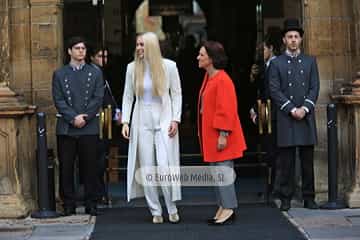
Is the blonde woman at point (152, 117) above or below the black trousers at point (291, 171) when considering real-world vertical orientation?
above

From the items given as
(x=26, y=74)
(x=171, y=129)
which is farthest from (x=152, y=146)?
(x=26, y=74)

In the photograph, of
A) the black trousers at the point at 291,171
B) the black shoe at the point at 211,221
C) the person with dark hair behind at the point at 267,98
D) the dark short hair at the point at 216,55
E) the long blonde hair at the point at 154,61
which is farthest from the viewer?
the person with dark hair behind at the point at 267,98

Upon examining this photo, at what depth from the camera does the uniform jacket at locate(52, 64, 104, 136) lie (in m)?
10.2

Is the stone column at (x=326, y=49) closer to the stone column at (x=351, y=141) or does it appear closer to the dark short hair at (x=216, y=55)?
the stone column at (x=351, y=141)

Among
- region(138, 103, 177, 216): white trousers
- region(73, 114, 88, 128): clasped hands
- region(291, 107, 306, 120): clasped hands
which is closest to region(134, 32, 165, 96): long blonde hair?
region(138, 103, 177, 216): white trousers

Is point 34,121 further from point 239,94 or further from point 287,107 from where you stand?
point 239,94

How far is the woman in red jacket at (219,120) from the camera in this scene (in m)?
9.34

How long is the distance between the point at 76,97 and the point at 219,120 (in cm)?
179

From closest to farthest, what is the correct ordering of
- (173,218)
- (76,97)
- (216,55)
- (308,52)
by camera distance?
1. (216,55)
2. (173,218)
3. (76,97)
4. (308,52)

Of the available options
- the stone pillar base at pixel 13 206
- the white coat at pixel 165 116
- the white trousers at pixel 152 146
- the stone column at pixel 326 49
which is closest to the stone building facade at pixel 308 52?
the stone column at pixel 326 49

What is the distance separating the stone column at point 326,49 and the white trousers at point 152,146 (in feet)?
7.32

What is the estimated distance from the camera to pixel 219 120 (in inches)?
367

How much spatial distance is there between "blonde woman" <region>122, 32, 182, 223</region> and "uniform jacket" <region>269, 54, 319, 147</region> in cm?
125

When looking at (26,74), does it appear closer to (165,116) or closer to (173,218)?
(165,116)
